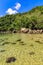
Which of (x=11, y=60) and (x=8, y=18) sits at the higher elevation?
(x=8, y=18)

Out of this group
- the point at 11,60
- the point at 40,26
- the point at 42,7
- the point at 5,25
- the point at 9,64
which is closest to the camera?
the point at 9,64

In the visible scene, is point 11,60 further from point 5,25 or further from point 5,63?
point 5,25

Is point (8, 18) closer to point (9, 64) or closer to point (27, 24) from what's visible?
point (27, 24)

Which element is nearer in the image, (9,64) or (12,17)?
(9,64)

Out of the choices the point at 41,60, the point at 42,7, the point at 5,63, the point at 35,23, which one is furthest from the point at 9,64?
the point at 42,7

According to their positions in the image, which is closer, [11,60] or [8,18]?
[11,60]

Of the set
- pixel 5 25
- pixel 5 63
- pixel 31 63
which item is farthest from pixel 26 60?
pixel 5 25

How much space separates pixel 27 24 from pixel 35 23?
14.0ft

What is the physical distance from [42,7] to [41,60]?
83.8 meters

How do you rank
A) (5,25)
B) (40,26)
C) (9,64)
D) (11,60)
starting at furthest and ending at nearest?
1. (5,25)
2. (40,26)
3. (11,60)
4. (9,64)

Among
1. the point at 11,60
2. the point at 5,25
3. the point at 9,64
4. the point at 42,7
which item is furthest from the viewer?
the point at 42,7

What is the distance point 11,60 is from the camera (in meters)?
16.9

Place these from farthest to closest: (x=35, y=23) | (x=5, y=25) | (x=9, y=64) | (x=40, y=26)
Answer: (x=5, y=25), (x=35, y=23), (x=40, y=26), (x=9, y=64)

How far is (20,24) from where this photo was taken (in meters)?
76.2
